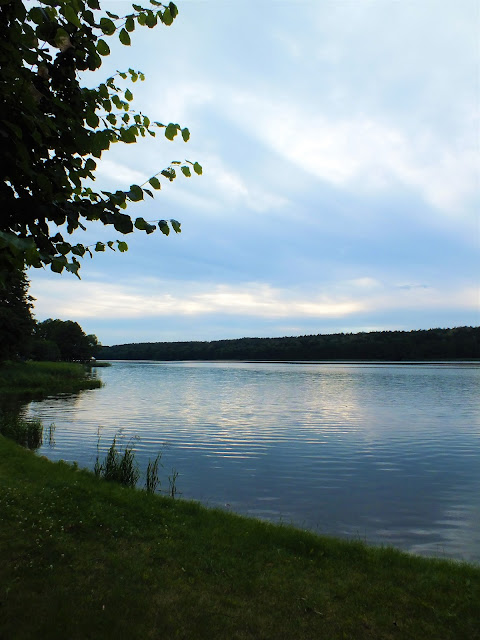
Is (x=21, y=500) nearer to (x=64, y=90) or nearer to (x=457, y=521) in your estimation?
(x=64, y=90)

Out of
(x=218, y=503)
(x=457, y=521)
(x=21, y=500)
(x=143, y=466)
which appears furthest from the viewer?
(x=143, y=466)

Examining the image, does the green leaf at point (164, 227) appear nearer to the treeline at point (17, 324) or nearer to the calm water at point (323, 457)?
the treeline at point (17, 324)

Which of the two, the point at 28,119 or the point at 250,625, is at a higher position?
the point at 28,119

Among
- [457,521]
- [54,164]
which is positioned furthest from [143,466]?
[54,164]

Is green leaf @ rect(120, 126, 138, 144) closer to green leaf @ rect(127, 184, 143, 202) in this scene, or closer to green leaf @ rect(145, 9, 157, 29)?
green leaf @ rect(127, 184, 143, 202)

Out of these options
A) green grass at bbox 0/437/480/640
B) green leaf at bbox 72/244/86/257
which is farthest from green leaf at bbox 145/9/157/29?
green grass at bbox 0/437/480/640

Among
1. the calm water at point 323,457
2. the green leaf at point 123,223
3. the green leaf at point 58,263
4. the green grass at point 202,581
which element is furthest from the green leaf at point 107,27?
the calm water at point 323,457

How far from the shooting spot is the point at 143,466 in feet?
65.6

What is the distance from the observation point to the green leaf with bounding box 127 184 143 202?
17.8 ft

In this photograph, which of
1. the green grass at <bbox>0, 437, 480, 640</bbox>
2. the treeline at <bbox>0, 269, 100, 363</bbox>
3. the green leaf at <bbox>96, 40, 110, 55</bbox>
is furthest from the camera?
Result: the treeline at <bbox>0, 269, 100, 363</bbox>

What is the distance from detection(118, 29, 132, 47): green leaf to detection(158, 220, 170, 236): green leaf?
222cm

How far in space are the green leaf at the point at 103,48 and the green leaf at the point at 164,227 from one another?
2174mm

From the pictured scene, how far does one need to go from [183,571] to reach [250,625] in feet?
6.35

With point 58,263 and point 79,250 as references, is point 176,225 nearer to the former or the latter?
point 79,250
